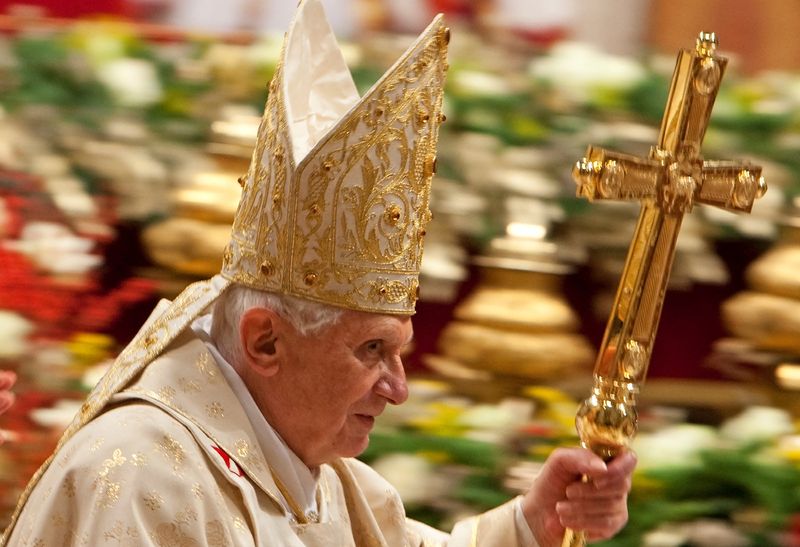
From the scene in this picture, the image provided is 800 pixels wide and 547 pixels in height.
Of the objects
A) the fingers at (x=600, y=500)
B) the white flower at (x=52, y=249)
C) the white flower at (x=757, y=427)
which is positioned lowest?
the white flower at (x=757, y=427)

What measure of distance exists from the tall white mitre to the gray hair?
2 centimetres

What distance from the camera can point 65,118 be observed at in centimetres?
563

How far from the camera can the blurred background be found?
5059 millimetres

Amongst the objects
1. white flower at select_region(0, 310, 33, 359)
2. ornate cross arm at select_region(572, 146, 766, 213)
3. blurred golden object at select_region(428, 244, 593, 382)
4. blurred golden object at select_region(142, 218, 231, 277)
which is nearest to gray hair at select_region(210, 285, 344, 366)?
ornate cross arm at select_region(572, 146, 766, 213)

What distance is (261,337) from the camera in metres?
2.97

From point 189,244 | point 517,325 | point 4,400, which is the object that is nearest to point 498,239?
point 517,325

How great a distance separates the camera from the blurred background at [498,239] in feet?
16.6

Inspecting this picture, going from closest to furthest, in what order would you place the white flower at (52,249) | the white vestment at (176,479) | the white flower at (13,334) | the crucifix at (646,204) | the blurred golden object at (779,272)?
the white vestment at (176,479)
the crucifix at (646,204)
the white flower at (13,334)
the white flower at (52,249)
the blurred golden object at (779,272)

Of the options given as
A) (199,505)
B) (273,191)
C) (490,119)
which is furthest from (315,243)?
(490,119)

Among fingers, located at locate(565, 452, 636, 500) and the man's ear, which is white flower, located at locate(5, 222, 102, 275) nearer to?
the man's ear

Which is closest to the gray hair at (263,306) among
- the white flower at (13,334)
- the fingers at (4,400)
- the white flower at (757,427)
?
the fingers at (4,400)

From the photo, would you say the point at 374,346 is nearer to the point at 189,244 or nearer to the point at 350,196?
the point at 350,196

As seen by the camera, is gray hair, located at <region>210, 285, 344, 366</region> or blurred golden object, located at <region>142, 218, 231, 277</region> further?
blurred golden object, located at <region>142, 218, 231, 277</region>

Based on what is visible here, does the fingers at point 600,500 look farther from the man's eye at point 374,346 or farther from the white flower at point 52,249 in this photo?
the white flower at point 52,249
